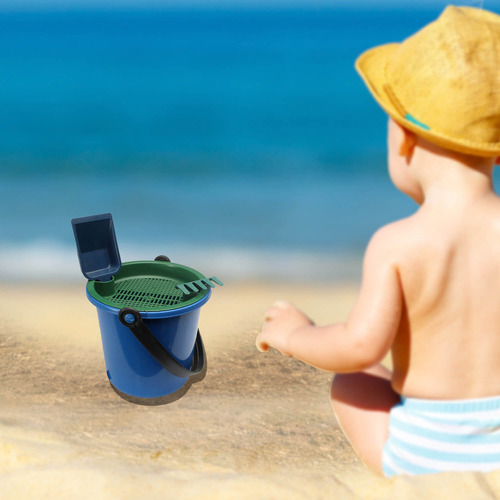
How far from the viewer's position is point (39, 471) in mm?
1381

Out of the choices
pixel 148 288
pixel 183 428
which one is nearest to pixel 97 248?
pixel 148 288

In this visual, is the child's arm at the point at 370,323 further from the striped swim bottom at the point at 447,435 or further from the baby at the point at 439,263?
the striped swim bottom at the point at 447,435

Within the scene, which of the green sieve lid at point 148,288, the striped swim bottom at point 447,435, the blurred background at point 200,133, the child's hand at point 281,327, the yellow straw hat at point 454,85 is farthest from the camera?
the blurred background at point 200,133

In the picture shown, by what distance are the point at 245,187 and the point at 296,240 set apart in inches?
51.4

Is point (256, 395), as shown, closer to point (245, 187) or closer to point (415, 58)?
point (415, 58)

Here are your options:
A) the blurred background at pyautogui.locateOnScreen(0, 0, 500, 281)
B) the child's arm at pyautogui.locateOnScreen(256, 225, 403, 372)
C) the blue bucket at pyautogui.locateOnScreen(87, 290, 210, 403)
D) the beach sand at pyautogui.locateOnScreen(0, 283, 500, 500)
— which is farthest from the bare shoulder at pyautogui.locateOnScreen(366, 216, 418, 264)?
the blurred background at pyautogui.locateOnScreen(0, 0, 500, 281)

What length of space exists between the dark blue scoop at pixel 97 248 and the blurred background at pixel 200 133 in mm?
1560

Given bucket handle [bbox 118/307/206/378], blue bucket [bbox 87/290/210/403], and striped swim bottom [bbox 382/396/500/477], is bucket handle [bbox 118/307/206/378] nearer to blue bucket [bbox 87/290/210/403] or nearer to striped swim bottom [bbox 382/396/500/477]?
blue bucket [bbox 87/290/210/403]

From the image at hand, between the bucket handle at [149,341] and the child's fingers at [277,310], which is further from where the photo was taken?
the bucket handle at [149,341]

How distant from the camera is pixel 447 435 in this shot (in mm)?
1088

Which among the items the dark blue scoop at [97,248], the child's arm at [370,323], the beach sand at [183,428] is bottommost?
the beach sand at [183,428]

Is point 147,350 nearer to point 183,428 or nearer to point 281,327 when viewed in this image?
point 183,428

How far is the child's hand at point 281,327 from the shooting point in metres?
1.19

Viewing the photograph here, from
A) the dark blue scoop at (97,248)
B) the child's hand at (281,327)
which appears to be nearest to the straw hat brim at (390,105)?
the child's hand at (281,327)
